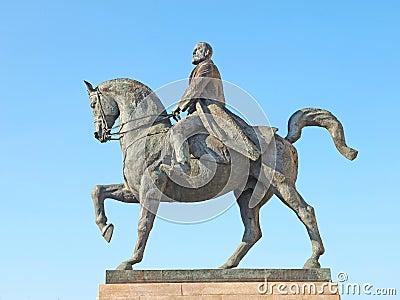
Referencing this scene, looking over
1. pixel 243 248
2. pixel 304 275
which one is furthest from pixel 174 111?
pixel 304 275

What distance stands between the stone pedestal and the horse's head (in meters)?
2.61

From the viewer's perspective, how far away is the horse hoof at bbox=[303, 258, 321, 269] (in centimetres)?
1107

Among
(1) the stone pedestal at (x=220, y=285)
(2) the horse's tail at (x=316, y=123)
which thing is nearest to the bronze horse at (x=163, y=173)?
(2) the horse's tail at (x=316, y=123)

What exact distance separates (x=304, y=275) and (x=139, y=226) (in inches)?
109

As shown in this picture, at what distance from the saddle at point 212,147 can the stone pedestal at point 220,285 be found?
1887mm

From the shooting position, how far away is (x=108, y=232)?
452 inches

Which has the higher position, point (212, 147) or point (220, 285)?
point (212, 147)

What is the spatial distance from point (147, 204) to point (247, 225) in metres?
1.89

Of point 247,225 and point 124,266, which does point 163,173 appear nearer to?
point 124,266

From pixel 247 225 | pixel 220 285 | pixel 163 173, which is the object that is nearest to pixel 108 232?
pixel 163 173

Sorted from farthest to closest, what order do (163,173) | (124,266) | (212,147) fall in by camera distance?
1. (212,147)
2. (163,173)
3. (124,266)

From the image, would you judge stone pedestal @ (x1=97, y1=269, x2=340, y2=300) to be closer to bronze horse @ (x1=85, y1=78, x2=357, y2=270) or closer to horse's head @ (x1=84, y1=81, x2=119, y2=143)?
bronze horse @ (x1=85, y1=78, x2=357, y2=270)

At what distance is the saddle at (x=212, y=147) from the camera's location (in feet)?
37.4

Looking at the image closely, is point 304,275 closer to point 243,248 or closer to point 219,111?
point 243,248
